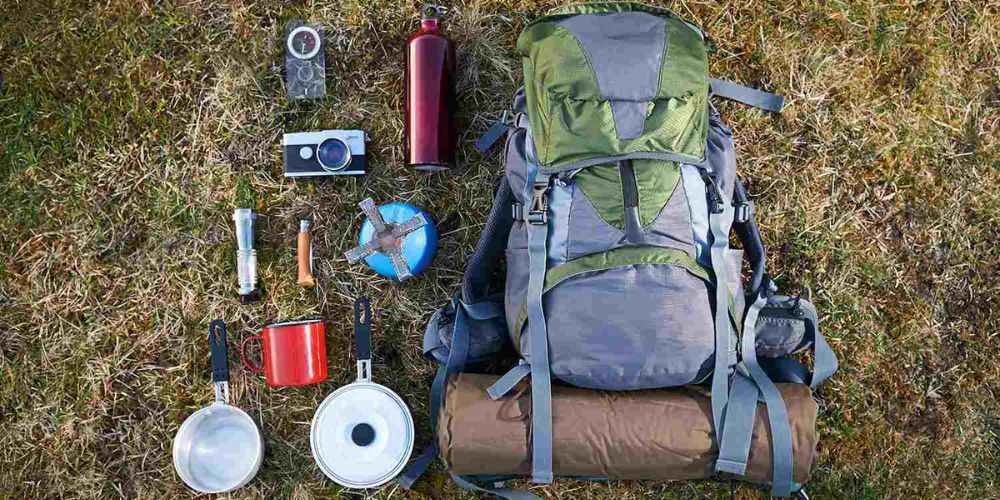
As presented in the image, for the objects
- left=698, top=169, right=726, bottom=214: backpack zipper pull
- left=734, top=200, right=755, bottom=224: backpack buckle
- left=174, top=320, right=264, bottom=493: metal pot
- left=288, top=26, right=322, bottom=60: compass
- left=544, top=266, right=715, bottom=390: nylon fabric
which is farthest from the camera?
left=288, top=26, right=322, bottom=60: compass

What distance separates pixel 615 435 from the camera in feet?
7.37

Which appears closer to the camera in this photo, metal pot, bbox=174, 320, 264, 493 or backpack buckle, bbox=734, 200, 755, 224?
backpack buckle, bbox=734, 200, 755, 224

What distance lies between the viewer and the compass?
2746 mm

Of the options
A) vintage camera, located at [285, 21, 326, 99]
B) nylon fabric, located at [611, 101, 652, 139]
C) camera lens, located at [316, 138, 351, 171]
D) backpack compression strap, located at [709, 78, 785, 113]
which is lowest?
camera lens, located at [316, 138, 351, 171]

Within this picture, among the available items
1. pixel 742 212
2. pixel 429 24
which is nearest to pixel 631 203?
pixel 742 212

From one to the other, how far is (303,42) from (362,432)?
163 centimetres

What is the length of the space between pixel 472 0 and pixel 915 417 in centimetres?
251

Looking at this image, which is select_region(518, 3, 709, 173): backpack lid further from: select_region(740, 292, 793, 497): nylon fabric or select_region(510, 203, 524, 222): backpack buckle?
select_region(740, 292, 793, 497): nylon fabric

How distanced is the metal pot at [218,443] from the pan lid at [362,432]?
288mm

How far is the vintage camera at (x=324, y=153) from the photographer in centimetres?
265

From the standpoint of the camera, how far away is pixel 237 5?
2.80 meters

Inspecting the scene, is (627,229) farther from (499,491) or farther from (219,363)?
(219,363)

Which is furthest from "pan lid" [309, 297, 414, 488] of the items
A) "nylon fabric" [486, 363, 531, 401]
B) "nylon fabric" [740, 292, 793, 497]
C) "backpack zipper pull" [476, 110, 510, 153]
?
"nylon fabric" [740, 292, 793, 497]

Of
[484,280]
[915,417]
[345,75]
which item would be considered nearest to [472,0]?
[345,75]
